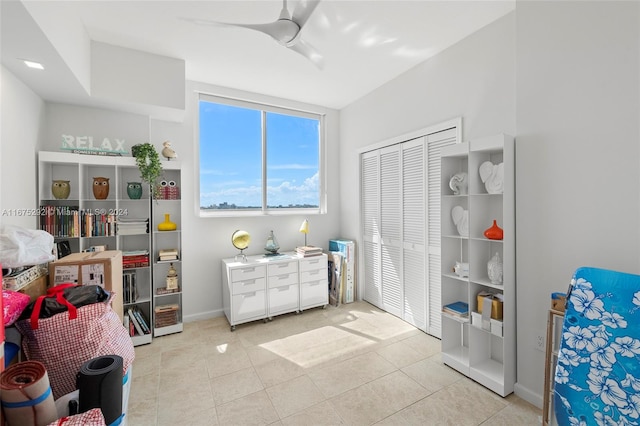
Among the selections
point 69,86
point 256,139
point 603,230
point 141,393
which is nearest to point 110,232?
point 69,86

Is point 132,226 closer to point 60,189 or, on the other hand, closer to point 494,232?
point 60,189

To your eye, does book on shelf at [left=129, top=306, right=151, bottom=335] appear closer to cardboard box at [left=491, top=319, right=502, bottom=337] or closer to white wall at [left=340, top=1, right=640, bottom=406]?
cardboard box at [left=491, top=319, right=502, bottom=337]

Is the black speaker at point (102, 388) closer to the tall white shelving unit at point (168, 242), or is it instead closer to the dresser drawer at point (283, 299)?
the tall white shelving unit at point (168, 242)

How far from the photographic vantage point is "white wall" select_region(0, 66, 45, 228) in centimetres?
201

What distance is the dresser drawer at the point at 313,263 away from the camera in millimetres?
3686

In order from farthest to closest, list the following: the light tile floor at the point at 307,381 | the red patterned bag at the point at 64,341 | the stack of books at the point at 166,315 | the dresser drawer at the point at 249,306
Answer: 1. the dresser drawer at the point at 249,306
2. the stack of books at the point at 166,315
3. the light tile floor at the point at 307,381
4. the red patterned bag at the point at 64,341

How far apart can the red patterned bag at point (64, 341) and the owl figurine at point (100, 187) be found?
5.74 feet

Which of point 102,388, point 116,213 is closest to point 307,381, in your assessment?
point 102,388

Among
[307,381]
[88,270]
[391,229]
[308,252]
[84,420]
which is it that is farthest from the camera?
[308,252]

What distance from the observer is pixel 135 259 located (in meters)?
2.95

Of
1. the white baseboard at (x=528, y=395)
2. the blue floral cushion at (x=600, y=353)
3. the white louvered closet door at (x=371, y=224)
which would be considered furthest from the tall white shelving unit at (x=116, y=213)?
the blue floral cushion at (x=600, y=353)

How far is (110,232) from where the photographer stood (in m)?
2.84

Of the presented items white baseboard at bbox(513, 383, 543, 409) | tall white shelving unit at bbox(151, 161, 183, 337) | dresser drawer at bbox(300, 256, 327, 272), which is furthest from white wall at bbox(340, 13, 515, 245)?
tall white shelving unit at bbox(151, 161, 183, 337)

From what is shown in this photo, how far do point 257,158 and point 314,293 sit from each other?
2.05m
